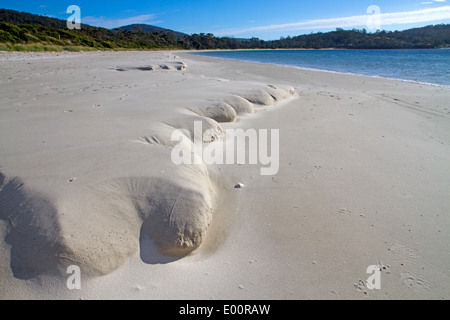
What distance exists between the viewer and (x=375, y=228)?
2061 mm

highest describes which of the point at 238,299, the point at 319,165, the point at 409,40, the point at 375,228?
the point at 409,40

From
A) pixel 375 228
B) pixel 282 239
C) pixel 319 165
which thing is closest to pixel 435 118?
pixel 319 165

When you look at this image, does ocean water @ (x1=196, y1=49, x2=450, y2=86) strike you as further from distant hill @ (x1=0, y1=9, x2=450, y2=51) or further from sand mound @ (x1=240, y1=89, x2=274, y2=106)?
distant hill @ (x1=0, y1=9, x2=450, y2=51)

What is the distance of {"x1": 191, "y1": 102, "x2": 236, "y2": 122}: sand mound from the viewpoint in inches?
167

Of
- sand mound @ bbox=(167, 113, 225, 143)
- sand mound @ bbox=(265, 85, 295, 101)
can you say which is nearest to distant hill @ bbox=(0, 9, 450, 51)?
sand mound @ bbox=(265, 85, 295, 101)

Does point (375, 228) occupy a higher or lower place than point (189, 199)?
lower

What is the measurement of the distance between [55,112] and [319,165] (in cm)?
340

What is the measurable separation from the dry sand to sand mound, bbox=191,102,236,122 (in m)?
0.63

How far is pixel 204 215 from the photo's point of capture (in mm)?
1957

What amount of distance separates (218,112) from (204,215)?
2627 millimetres

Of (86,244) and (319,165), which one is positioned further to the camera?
(319,165)

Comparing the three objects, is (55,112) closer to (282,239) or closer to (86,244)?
(86,244)

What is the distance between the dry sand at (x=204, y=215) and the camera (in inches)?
60.7

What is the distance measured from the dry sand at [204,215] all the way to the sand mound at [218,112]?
633 millimetres
